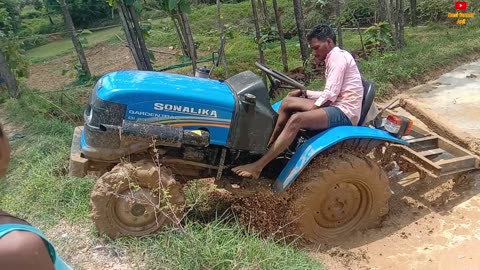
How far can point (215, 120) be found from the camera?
3.61 meters

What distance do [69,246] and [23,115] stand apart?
406 centimetres

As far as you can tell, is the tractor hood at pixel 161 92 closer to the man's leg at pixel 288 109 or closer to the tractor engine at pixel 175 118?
the tractor engine at pixel 175 118

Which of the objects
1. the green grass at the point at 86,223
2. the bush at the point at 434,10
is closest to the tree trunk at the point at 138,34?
the green grass at the point at 86,223

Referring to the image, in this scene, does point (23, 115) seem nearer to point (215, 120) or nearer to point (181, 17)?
point (181, 17)

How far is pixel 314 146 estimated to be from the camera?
3.72 metres

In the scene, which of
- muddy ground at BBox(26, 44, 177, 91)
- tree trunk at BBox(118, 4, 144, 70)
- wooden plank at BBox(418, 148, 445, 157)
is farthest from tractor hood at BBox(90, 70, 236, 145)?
muddy ground at BBox(26, 44, 177, 91)

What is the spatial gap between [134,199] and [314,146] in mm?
1377

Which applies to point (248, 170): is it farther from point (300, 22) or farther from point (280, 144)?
point (300, 22)

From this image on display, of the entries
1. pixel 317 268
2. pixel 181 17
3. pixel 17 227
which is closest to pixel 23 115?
pixel 181 17

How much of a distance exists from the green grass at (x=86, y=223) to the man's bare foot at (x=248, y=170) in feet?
1.31

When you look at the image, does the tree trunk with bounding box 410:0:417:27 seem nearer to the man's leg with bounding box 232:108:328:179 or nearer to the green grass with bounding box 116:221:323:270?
the man's leg with bounding box 232:108:328:179

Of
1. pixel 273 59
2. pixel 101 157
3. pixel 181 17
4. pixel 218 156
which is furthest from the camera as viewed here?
pixel 273 59

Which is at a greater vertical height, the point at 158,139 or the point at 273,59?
the point at 158,139

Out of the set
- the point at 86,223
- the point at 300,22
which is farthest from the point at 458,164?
the point at 300,22
